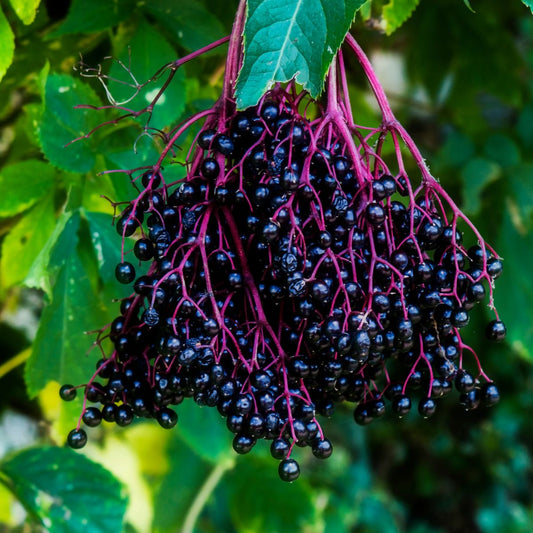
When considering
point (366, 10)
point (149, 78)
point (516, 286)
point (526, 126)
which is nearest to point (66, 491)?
point (149, 78)

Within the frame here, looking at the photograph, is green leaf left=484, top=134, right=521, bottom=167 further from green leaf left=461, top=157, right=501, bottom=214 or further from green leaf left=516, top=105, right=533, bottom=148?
green leaf left=516, top=105, right=533, bottom=148

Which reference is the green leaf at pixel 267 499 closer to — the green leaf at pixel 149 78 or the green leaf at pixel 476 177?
the green leaf at pixel 476 177

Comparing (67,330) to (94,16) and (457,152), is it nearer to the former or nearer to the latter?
(94,16)

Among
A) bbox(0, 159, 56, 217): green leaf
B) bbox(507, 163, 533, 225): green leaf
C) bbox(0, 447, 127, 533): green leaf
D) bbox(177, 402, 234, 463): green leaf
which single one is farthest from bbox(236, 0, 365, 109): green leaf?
bbox(507, 163, 533, 225): green leaf

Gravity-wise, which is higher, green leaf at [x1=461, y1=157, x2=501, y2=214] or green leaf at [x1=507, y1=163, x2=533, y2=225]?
green leaf at [x1=461, y1=157, x2=501, y2=214]

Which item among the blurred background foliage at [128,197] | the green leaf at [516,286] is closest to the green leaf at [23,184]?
the blurred background foliage at [128,197]

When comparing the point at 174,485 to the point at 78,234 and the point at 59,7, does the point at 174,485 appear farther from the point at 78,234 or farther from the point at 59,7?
the point at 59,7
